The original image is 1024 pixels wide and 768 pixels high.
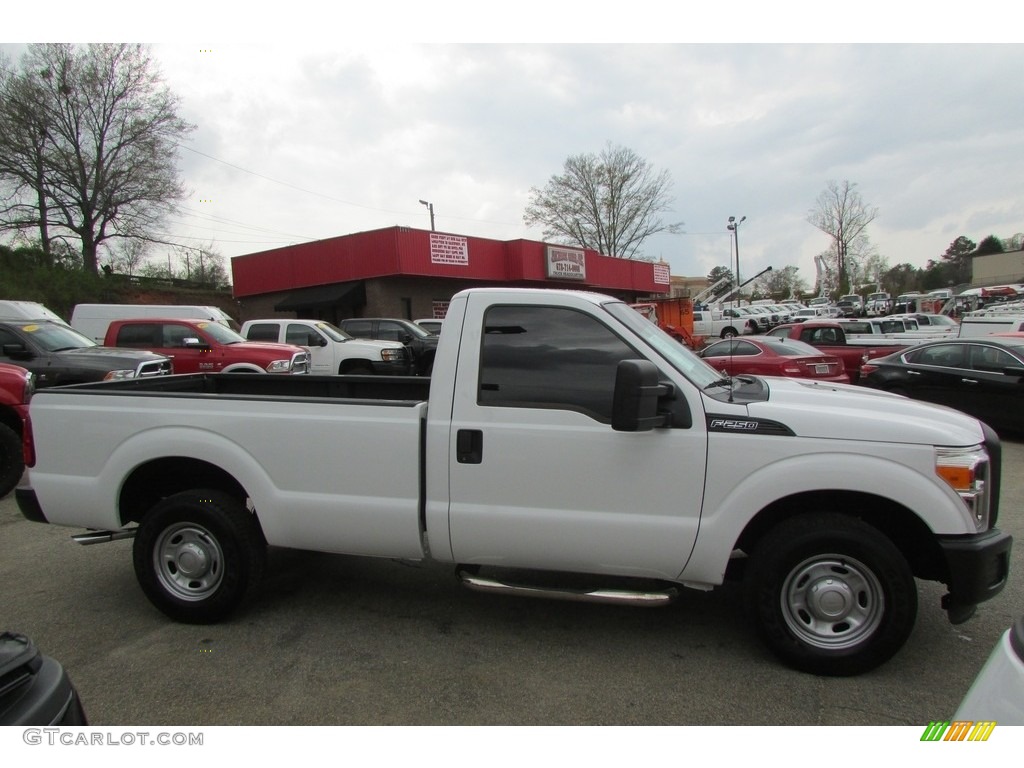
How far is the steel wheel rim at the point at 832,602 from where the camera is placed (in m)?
3.02

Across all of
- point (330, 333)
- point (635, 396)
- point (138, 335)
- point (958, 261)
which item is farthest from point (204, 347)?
point (958, 261)

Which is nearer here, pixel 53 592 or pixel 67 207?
pixel 53 592

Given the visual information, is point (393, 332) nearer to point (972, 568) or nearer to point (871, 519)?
point (871, 519)

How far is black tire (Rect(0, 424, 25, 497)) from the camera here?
661cm

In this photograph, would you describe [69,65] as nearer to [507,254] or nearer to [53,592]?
[507,254]

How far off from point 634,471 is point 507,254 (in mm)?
29604

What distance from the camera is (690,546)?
3150 millimetres

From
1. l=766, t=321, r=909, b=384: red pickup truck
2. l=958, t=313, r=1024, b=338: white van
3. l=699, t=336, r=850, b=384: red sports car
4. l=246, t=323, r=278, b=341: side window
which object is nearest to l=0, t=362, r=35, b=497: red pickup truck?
l=246, t=323, r=278, b=341: side window

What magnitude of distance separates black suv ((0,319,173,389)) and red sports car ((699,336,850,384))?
949 centimetres

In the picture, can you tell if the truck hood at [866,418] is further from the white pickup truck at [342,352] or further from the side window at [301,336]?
the side window at [301,336]

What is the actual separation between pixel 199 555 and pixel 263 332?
12872 mm

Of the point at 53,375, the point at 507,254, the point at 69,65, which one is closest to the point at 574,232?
the point at 507,254

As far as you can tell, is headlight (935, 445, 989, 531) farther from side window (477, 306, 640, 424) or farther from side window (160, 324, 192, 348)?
side window (160, 324, 192, 348)

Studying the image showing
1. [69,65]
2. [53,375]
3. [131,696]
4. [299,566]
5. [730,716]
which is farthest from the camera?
[69,65]
